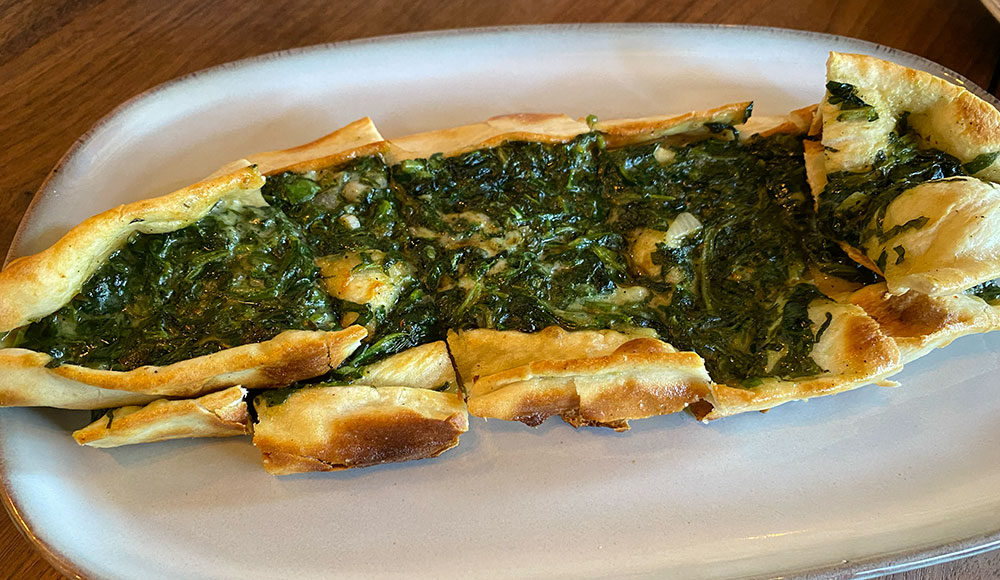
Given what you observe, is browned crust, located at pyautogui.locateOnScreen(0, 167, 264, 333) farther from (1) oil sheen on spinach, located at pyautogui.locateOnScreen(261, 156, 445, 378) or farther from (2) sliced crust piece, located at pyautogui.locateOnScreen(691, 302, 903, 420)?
(2) sliced crust piece, located at pyautogui.locateOnScreen(691, 302, 903, 420)

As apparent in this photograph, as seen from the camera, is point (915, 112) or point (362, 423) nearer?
point (362, 423)

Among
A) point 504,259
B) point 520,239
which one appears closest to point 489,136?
point 520,239

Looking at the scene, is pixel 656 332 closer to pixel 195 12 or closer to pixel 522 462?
pixel 522 462

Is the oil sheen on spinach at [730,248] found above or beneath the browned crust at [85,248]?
beneath

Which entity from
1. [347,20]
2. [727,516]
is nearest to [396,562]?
[727,516]

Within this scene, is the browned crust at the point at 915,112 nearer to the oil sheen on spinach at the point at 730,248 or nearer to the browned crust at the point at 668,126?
the oil sheen on spinach at the point at 730,248

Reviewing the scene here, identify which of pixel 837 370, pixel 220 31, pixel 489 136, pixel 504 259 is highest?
pixel 220 31

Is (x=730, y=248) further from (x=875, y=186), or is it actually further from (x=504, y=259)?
(x=504, y=259)

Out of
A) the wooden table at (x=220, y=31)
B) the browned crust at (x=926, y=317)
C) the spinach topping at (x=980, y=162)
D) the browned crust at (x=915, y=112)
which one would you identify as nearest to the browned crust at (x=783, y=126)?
the browned crust at (x=915, y=112)
